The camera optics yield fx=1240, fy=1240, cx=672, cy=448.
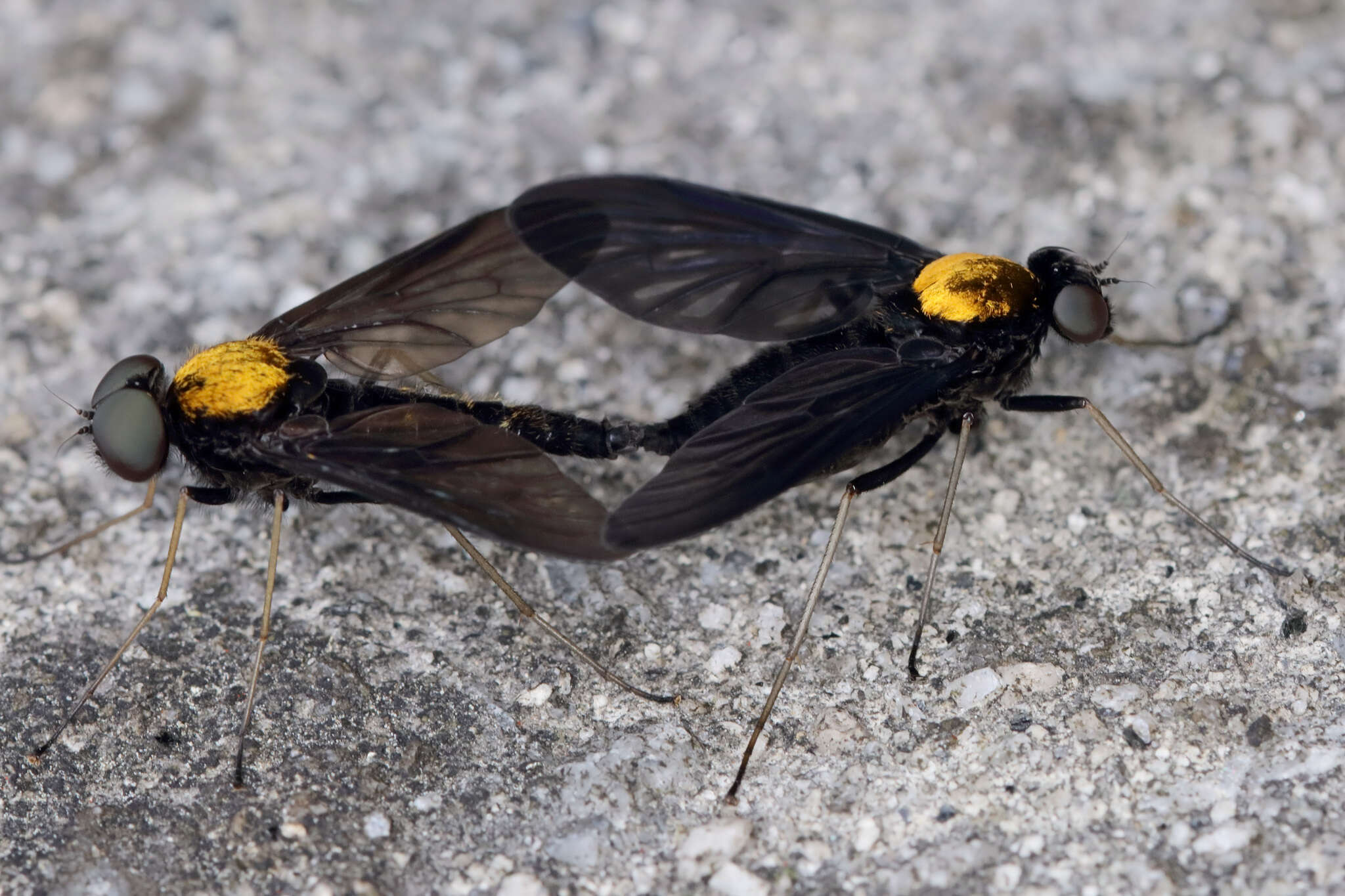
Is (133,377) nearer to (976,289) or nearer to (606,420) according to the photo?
(606,420)

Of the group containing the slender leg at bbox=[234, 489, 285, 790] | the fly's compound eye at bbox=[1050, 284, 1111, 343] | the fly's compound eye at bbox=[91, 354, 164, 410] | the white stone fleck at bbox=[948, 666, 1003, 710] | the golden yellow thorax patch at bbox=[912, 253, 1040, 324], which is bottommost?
the white stone fleck at bbox=[948, 666, 1003, 710]

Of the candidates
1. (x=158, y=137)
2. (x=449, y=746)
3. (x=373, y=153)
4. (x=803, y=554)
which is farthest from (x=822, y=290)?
(x=158, y=137)

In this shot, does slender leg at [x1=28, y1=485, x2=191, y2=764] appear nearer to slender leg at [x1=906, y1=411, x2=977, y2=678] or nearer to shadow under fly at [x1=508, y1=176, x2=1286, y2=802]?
shadow under fly at [x1=508, y1=176, x2=1286, y2=802]

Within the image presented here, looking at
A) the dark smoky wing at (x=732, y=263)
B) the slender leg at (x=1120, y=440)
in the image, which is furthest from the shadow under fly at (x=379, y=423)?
the slender leg at (x=1120, y=440)

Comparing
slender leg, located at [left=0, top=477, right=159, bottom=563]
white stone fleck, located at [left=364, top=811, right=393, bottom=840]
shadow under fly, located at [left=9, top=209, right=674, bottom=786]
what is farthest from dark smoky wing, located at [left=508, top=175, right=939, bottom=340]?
white stone fleck, located at [left=364, top=811, right=393, bottom=840]

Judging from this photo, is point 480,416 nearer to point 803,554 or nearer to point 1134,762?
point 803,554

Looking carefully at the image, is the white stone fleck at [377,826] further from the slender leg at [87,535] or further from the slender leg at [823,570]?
the slender leg at [87,535]

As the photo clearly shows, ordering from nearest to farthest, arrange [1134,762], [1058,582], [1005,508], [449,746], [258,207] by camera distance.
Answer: [1134,762] → [449,746] → [1058,582] → [1005,508] → [258,207]
